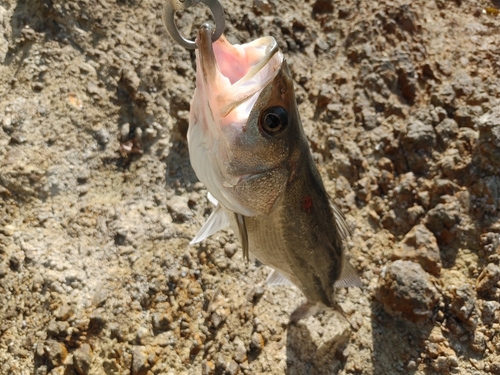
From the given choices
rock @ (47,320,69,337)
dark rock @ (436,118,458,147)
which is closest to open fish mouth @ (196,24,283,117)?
rock @ (47,320,69,337)

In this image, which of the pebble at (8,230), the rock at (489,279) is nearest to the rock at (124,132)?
the pebble at (8,230)

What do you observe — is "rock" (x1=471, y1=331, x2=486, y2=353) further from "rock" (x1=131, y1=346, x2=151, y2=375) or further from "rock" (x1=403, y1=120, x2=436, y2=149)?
"rock" (x1=131, y1=346, x2=151, y2=375)

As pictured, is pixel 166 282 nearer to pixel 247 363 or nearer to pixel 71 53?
pixel 247 363

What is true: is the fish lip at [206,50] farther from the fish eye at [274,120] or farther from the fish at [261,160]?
the fish eye at [274,120]

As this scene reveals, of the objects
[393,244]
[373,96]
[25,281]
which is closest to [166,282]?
[25,281]

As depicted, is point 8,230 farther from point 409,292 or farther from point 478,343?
point 478,343

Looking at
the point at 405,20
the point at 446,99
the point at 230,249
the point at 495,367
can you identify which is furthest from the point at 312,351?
the point at 405,20

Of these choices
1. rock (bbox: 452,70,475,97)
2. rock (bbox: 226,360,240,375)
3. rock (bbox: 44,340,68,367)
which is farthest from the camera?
rock (bbox: 452,70,475,97)
